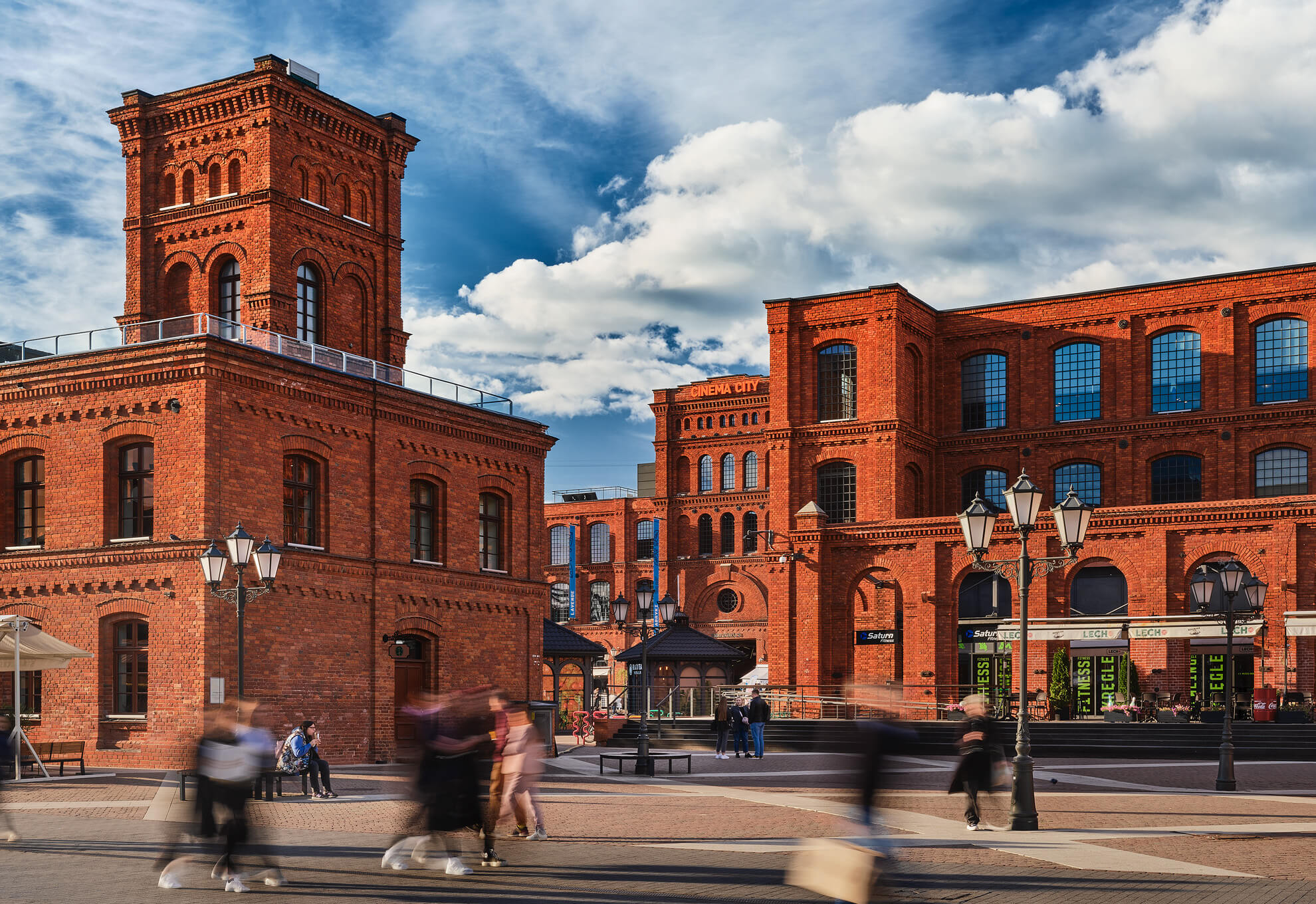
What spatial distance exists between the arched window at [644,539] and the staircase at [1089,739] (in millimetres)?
36513

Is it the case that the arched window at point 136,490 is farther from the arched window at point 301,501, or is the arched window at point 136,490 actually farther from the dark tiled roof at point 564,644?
the dark tiled roof at point 564,644

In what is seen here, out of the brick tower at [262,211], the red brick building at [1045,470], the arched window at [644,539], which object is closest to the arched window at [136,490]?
the brick tower at [262,211]

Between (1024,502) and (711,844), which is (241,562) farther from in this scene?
(1024,502)

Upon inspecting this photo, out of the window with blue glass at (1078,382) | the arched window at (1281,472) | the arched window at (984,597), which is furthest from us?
the window with blue glass at (1078,382)

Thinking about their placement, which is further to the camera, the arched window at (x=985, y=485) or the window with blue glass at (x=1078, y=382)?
the arched window at (x=985, y=485)

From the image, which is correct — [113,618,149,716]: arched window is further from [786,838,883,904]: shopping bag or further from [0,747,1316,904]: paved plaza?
[786,838,883,904]: shopping bag

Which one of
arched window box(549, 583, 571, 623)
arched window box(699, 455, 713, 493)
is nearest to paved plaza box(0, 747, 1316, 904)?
arched window box(699, 455, 713, 493)

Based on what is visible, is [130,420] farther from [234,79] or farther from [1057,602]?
[1057,602]

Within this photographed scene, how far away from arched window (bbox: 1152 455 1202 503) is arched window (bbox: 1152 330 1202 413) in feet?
5.94

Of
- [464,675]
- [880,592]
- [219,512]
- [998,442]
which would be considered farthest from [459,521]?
[998,442]

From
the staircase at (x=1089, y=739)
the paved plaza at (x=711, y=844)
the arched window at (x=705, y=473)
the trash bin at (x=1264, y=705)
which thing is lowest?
the staircase at (x=1089, y=739)

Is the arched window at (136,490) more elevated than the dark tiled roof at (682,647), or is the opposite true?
the arched window at (136,490)

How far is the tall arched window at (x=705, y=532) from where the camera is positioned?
7219 cm

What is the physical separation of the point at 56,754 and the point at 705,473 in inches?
1928
